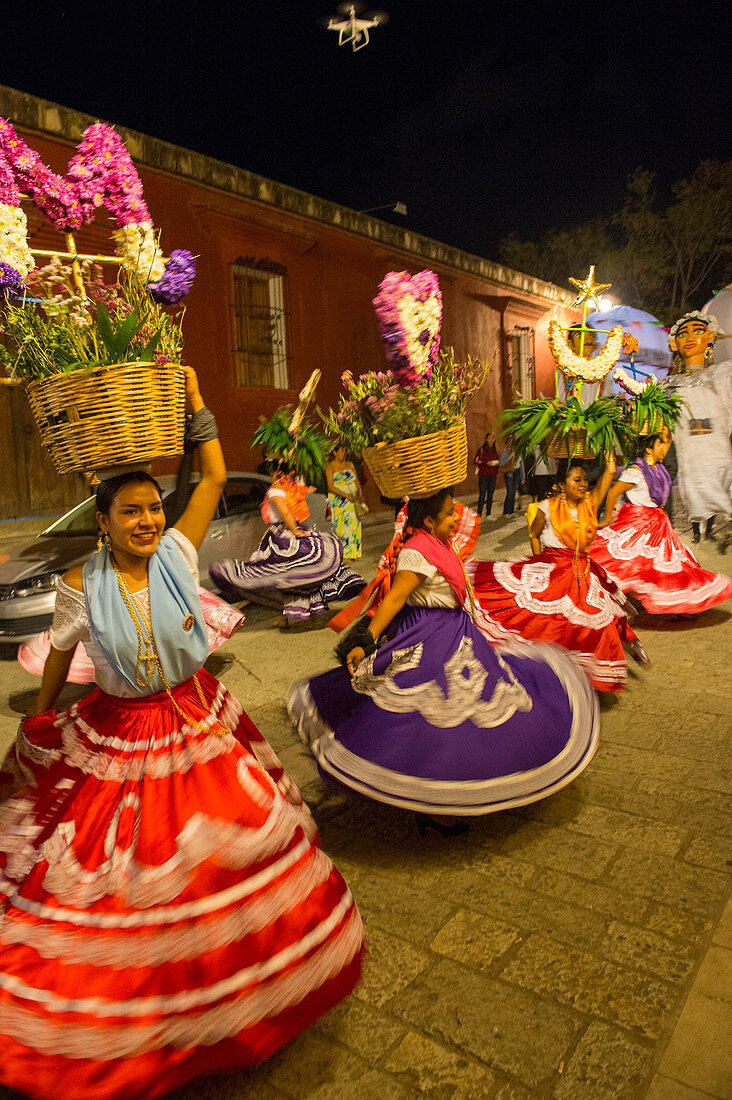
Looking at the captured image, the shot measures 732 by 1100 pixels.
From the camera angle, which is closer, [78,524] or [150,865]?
[150,865]

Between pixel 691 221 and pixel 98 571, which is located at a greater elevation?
pixel 691 221

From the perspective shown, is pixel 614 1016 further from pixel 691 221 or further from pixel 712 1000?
pixel 691 221

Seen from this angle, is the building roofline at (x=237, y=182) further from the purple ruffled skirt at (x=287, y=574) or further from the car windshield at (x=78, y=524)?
the purple ruffled skirt at (x=287, y=574)

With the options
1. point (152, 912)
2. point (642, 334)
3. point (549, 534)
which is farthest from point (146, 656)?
point (642, 334)

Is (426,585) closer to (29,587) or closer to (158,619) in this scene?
(158,619)

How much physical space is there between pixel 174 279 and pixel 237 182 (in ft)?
41.4

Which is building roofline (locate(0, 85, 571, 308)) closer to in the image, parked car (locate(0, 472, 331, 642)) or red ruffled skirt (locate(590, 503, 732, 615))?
parked car (locate(0, 472, 331, 642))

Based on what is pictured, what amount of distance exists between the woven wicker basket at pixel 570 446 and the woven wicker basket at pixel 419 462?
78.7 inches

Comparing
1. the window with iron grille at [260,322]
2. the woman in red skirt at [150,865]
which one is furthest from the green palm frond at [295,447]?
the window with iron grille at [260,322]

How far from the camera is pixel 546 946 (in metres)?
2.63

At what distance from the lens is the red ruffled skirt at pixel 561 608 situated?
490 centimetres

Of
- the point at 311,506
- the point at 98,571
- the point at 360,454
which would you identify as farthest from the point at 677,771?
the point at 311,506

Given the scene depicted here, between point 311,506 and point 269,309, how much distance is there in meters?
6.81

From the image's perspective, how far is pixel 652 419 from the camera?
6348 millimetres
